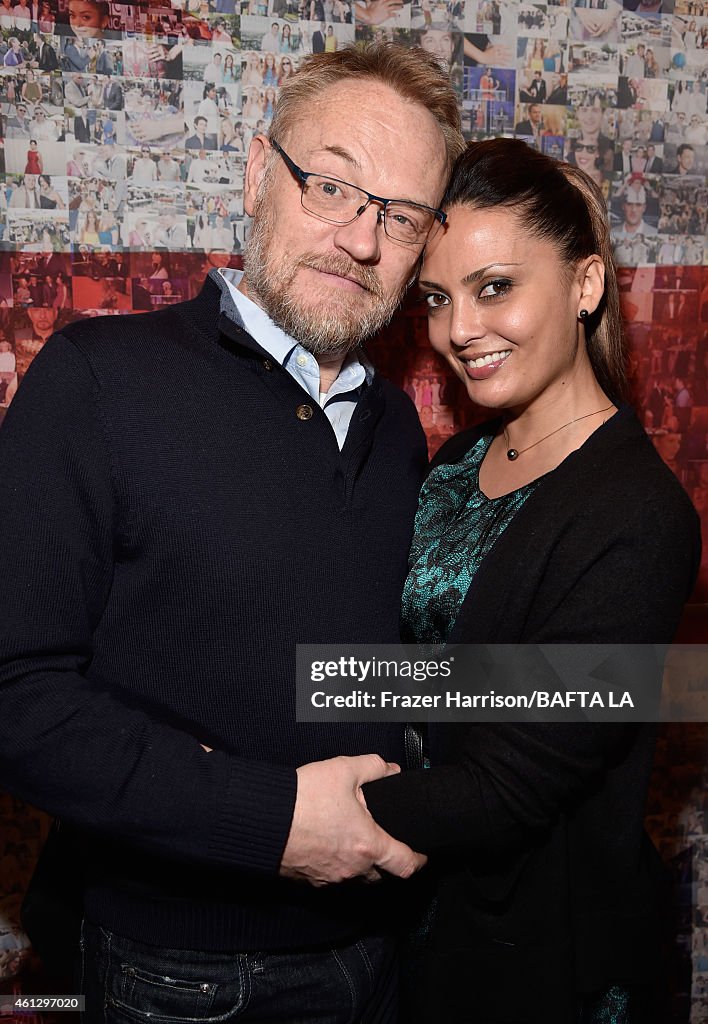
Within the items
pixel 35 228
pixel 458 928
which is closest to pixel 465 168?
pixel 35 228

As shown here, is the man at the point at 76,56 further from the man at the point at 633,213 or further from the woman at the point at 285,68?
the man at the point at 633,213

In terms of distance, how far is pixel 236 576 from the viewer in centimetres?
135

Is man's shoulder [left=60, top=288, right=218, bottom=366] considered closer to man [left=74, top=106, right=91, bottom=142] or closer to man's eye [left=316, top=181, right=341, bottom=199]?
man's eye [left=316, top=181, right=341, bottom=199]

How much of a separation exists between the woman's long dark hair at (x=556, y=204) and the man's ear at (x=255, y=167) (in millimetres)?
328

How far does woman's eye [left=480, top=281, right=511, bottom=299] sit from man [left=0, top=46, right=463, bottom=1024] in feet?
0.49

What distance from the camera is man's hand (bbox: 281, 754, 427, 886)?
1229mm

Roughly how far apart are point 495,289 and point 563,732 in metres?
0.71

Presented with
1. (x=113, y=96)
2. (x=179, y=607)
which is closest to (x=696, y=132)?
(x=113, y=96)

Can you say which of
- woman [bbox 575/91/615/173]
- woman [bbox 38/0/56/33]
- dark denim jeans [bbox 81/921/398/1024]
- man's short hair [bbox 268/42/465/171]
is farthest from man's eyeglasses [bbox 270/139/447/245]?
dark denim jeans [bbox 81/921/398/1024]

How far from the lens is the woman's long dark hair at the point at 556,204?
1486 millimetres

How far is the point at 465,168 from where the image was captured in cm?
155

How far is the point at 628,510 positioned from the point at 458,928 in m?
0.71

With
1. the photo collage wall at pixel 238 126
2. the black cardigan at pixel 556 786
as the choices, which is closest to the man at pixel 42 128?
the photo collage wall at pixel 238 126

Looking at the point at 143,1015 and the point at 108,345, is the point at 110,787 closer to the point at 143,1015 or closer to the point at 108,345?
the point at 143,1015
